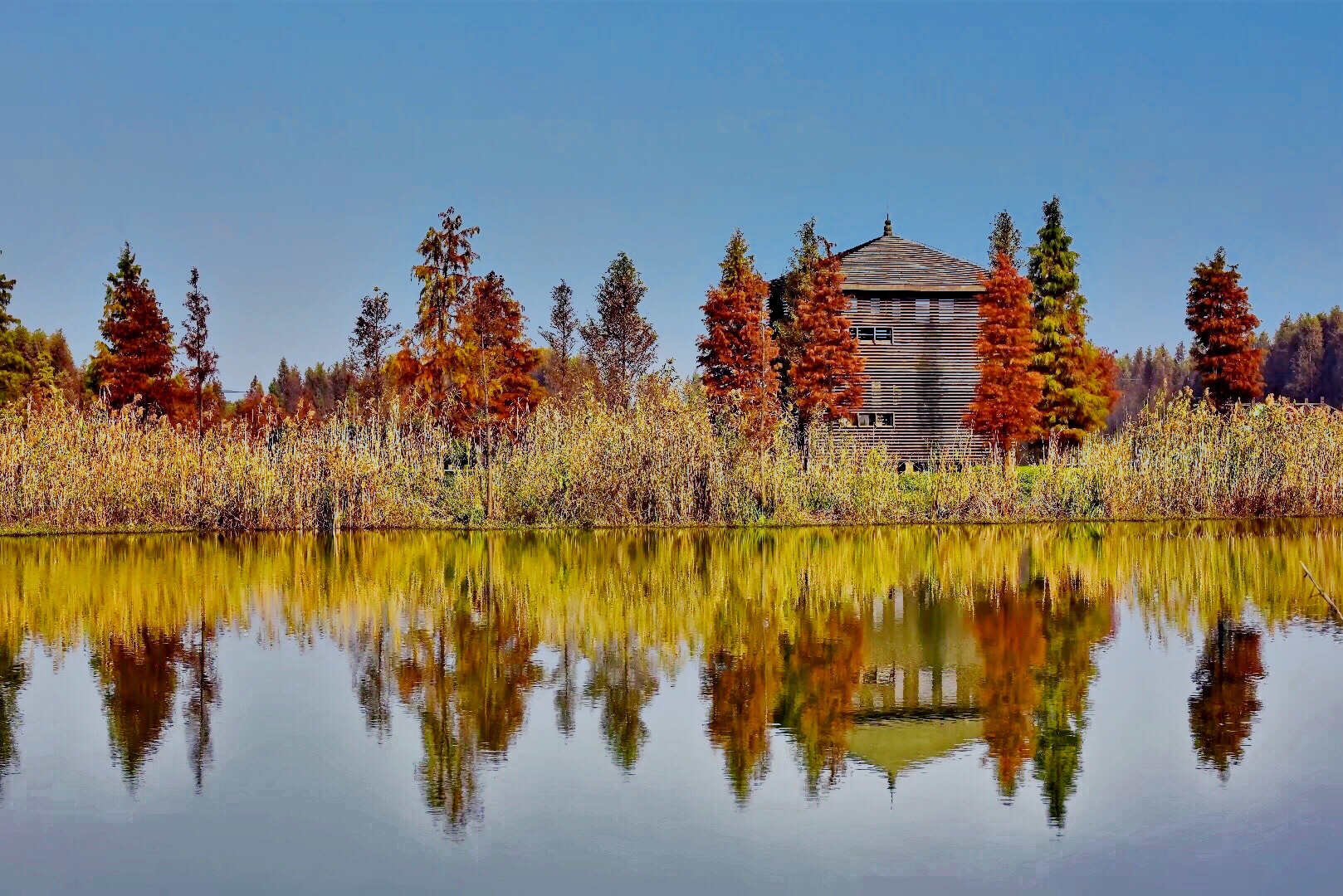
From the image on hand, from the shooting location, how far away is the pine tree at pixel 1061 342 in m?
63.6

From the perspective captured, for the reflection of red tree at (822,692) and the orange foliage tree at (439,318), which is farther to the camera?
the orange foliage tree at (439,318)

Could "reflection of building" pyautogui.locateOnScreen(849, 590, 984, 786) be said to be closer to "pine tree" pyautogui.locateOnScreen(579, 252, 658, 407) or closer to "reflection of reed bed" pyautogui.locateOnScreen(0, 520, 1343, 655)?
"reflection of reed bed" pyautogui.locateOnScreen(0, 520, 1343, 655)

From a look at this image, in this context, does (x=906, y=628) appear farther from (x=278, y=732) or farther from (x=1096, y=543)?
(x=1096, y=543)

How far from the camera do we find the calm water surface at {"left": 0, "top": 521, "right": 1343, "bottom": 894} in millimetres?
8422

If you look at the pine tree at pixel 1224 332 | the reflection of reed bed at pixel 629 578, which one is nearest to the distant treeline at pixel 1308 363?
the pine tree at pixel 1224 332

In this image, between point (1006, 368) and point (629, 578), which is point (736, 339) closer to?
point (1006, 368)

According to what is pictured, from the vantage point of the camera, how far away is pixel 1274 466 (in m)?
34.2

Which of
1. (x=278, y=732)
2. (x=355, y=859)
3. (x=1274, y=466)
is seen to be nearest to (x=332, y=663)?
(x=278, y=732)

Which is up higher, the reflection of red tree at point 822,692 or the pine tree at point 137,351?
the pine tree at point 137,351

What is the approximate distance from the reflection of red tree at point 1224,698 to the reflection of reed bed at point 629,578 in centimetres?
104

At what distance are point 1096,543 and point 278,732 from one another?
2044cm

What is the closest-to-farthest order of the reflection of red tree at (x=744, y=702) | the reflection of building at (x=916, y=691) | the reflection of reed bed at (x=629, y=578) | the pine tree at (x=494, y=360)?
the reflection of red tree at (x=744, y=702) < the reflection of building at (x=916, y=691) < the reflection of reed bed at (x=629, y=578) < the pine tree at (x=494, y=360)

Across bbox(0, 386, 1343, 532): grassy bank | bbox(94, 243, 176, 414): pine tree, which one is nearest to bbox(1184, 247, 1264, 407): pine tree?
→ bbox(0, 386, 1343, 532): grassy bank

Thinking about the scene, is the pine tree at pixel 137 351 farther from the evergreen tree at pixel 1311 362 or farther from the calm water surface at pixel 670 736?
the evergreen tree at pixel 1311 362
